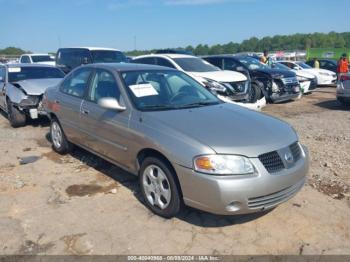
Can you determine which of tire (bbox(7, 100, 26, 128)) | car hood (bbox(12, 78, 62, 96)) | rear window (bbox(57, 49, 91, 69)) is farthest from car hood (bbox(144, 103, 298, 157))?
rear window (bbox(57, 49, 91, 69))

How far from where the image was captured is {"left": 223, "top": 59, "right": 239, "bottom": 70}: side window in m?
12.2

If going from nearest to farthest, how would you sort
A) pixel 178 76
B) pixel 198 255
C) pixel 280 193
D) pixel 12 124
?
pixel 198 255 → pixel 280 193 → pixel 178 76 → pixel 12 124

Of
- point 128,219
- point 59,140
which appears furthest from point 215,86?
point 128,219

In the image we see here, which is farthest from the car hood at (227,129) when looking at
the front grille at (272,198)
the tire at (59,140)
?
the tire at (59,140)

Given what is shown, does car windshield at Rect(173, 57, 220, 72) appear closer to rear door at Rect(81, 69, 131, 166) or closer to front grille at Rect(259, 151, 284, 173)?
rear door at Rect(81, 69, 131, 166)

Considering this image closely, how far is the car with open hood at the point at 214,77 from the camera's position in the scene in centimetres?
934

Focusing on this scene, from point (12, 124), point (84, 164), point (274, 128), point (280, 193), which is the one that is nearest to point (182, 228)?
point (280, 193)

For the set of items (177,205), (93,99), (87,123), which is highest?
(93,99)

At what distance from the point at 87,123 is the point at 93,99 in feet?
1.14

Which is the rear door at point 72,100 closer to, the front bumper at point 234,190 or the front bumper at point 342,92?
the front bumper at point 234,190

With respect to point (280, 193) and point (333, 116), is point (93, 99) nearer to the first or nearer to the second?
point (280, 193)

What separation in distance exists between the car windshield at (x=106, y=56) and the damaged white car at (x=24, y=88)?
10.6ft

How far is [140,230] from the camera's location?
369 cm

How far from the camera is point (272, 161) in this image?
11.4ft
